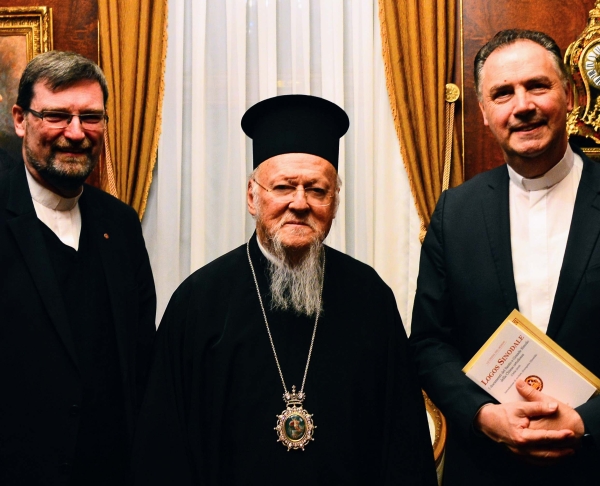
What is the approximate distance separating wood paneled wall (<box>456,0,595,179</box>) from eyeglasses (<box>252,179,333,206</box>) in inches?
85.1

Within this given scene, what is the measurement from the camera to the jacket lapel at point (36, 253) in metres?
2.44

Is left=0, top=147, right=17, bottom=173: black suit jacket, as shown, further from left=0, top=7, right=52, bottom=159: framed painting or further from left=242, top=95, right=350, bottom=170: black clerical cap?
left=242, top=95, right=350, bottom=170: black clerical cap

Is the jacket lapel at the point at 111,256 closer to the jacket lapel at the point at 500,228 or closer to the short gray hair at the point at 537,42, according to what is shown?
the jacket lapel at the point at 500,228

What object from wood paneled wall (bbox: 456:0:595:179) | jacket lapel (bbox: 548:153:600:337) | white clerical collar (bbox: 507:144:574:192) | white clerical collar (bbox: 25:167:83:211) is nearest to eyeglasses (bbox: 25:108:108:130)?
white clerical collar (bbox: 25:167:83:211)

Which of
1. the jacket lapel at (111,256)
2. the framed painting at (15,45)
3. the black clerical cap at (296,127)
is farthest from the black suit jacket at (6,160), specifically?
the black clerical cap at (296,127)

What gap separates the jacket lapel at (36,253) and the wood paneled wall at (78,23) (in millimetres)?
2198

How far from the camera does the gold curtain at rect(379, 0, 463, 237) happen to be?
14.4 ft

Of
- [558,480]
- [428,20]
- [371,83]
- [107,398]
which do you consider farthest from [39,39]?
[558,480]

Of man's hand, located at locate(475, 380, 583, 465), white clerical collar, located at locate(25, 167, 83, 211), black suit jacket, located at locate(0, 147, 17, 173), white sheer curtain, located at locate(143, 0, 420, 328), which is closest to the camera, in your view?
man's hand, located at locate(475, 380, 583, 465)

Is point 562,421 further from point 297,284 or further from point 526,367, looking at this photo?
point 297,284

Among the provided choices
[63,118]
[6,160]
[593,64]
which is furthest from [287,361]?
[593,64]

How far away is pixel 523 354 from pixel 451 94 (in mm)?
2526

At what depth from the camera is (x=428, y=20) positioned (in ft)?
14.4

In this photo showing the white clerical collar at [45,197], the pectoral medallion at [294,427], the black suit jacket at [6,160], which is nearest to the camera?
the pectoral medallion at [294,427]
